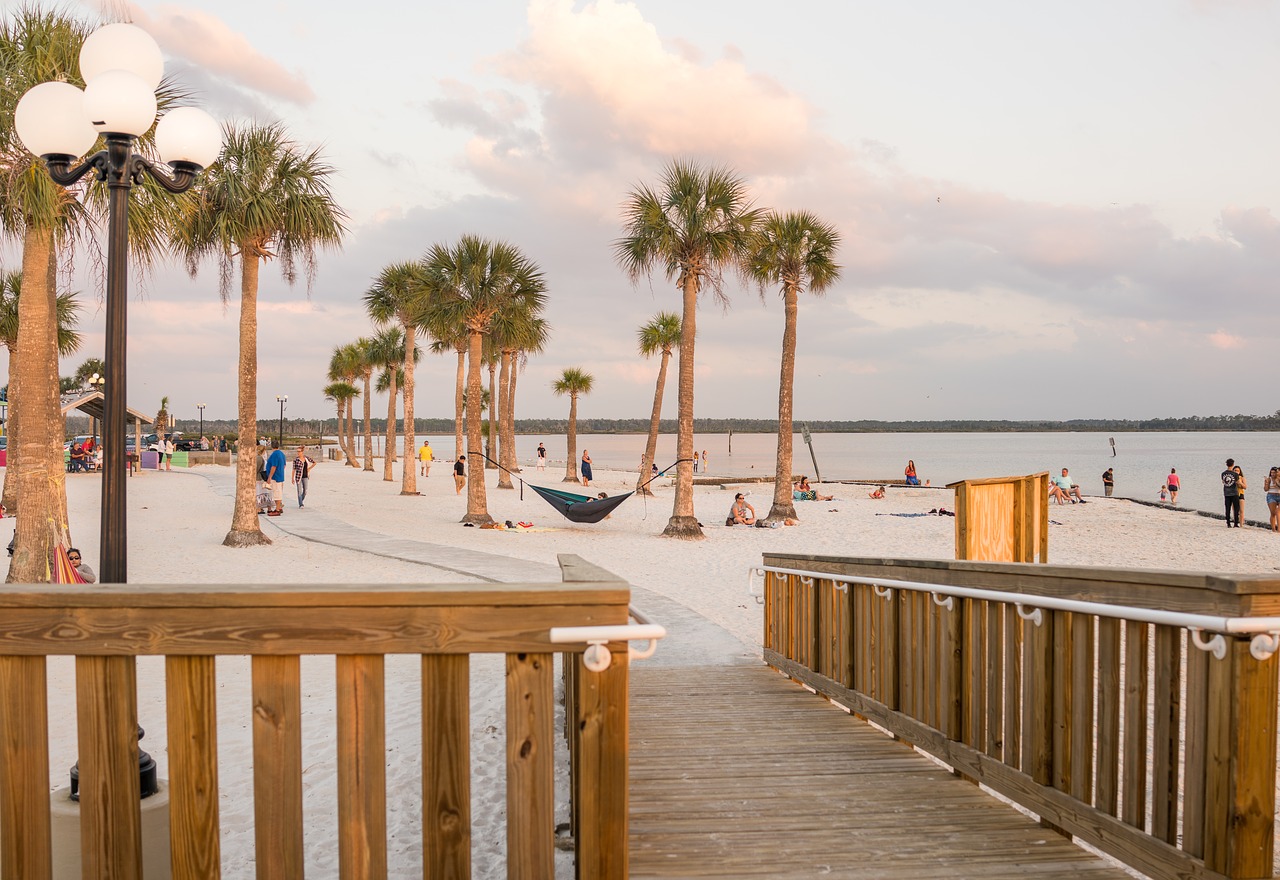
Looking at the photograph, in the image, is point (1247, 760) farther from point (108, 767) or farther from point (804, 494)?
point (804, 494)

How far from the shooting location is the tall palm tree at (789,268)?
2064 centimetres

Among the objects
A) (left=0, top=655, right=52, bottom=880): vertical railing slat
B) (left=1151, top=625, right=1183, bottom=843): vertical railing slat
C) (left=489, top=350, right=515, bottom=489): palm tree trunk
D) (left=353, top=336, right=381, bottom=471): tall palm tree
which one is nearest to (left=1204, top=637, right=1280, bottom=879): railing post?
(left=1151, top=625, right=1183, bottom=843): vertical railing slat

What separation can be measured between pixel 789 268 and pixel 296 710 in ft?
65.9

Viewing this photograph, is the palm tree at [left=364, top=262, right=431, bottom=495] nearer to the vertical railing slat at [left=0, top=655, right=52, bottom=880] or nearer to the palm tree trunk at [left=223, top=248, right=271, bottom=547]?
the palm tree trunk at [left=223, top=248, right=271, bottom=547]

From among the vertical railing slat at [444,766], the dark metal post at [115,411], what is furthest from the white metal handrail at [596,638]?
the dark metal post at [115,411]

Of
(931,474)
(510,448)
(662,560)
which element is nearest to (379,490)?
(510,448)

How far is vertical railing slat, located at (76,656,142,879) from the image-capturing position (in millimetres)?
1783

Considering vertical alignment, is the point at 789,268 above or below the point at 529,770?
above

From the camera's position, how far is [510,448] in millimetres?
34531

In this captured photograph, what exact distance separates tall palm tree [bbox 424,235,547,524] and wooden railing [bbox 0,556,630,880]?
17.0 meters

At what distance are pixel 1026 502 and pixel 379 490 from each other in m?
26.6

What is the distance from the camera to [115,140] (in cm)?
404

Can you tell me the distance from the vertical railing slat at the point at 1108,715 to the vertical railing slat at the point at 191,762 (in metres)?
2.30

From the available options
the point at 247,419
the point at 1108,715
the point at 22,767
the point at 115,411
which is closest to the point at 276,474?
the point at 247,419
